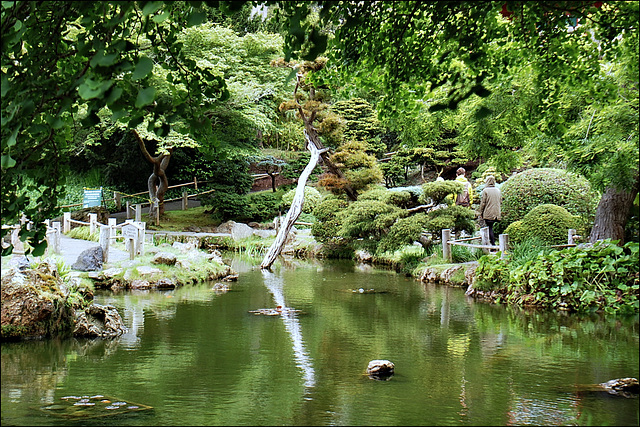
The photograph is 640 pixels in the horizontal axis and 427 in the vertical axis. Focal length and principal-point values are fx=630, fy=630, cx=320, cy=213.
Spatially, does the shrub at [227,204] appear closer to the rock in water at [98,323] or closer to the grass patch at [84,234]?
the grass patch at [84,234]

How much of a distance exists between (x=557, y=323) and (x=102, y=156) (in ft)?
66.9

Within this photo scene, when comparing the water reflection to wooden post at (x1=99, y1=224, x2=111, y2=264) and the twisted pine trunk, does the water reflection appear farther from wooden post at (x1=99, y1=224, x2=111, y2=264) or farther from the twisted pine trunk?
the twisted pine trunk

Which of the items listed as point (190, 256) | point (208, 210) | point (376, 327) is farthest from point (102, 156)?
point (376, 327)

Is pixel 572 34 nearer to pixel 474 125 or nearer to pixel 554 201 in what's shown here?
pixel 474 125

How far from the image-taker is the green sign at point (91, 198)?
22297 millimetres

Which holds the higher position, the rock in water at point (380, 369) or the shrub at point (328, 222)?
the shrub at point (328, 222)

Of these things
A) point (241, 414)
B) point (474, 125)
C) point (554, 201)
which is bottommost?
point (241, 414)

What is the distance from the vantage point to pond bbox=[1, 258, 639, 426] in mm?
4430

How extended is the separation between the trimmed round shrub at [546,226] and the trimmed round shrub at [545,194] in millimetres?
1605

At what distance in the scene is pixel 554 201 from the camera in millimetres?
13867

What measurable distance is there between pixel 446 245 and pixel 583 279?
14.6ft

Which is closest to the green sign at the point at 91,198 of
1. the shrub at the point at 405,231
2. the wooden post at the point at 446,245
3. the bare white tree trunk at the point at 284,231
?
the bare white tree trunk at the point at 284,231

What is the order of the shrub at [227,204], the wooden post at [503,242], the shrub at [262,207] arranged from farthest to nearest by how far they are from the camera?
1. the shrub at [262,207]
2. the shrub at [227,204]
3. the wooden post at [503,242]

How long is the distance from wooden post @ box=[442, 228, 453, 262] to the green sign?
14.0 metres
